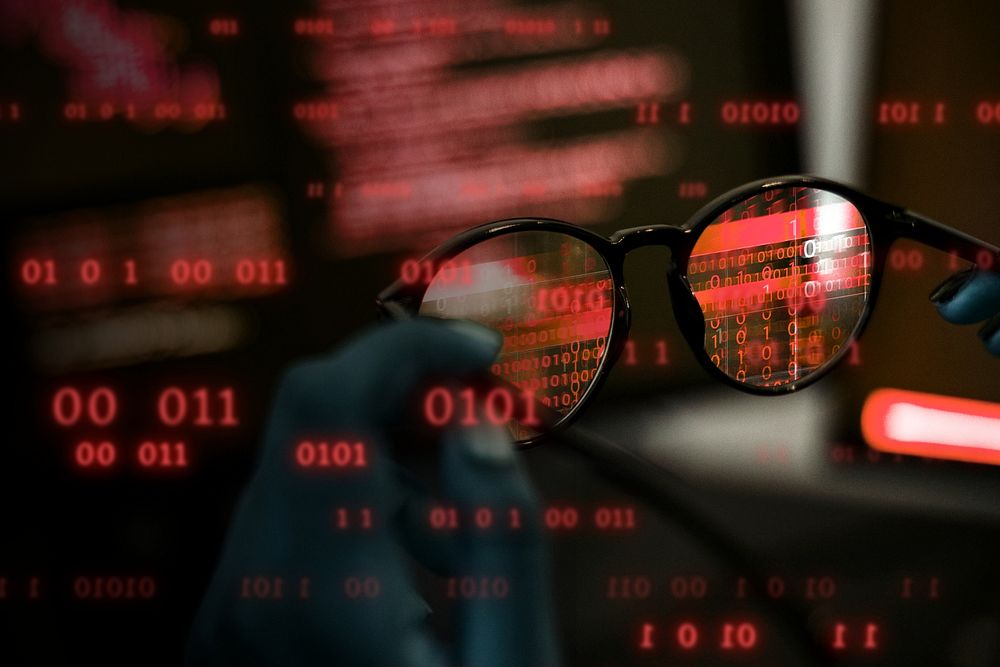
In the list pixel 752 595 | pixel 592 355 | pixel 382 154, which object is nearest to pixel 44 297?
pixel 382 154

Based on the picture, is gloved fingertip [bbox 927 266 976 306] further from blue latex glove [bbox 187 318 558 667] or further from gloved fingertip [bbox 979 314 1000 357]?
blue latex glove [bbox 187 318 558 667]

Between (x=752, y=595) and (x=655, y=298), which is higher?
(x=655, y=298)

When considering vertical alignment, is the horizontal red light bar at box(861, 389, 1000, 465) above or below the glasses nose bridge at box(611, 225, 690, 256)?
below

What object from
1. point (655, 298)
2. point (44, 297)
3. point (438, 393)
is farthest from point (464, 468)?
point (44, 297)

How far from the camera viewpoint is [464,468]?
1.63 feet

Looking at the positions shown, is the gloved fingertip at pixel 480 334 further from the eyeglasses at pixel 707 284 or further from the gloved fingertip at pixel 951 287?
the gloved fingertip at pixel 951 287

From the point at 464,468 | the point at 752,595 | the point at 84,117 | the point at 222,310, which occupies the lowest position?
the point at 752,595

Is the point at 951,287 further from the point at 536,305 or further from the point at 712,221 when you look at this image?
the point at 536,305

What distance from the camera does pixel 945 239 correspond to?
1.72ft

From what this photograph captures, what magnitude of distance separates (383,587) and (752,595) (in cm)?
26

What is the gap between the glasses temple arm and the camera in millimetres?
521

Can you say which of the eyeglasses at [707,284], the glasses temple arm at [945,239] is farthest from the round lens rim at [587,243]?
the glasses temple arm at [945,239]

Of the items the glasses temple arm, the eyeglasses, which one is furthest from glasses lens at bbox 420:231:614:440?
the glasses temple arm

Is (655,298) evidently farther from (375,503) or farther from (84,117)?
(84,117)
